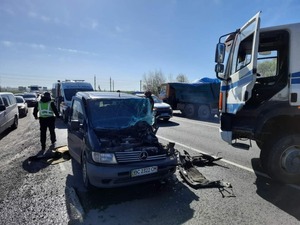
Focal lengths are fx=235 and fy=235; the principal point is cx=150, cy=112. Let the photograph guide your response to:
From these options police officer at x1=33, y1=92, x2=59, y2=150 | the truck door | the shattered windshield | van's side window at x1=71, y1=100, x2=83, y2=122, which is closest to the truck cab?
the truck door

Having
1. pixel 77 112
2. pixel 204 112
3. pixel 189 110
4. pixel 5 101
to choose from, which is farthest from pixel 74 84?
pixel 77 112

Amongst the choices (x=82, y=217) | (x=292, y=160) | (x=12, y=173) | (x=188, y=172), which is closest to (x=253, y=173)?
(x=292, y=160)

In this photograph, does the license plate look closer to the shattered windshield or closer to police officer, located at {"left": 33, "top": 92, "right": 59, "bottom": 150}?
the shattered windshield

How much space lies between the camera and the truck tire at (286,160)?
4508 mm

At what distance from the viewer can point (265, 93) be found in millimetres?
5145

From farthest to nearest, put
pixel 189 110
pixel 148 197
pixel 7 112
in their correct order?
Result: 1. pixel 189 110
2. pixel 7 112
3. pixel 148 197

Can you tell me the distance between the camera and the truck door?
4.54 m

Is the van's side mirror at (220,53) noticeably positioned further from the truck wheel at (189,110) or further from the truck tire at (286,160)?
the truck wheel at (189,110)

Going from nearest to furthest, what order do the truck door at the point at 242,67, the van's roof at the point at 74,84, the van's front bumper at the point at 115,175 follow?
the van's front bumper at the point at 115,175, the truck door at the point at 242,67, the van's roof at the point at 74,84

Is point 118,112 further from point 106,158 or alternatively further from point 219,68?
point 219,68

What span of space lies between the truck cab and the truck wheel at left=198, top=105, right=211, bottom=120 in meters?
11.4

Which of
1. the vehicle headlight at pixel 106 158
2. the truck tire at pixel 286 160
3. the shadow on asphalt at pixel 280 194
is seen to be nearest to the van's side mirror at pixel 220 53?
the truck tire at pixel 286 160

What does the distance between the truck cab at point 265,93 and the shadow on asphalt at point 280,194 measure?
0.69 ft

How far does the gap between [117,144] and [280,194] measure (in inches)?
118
